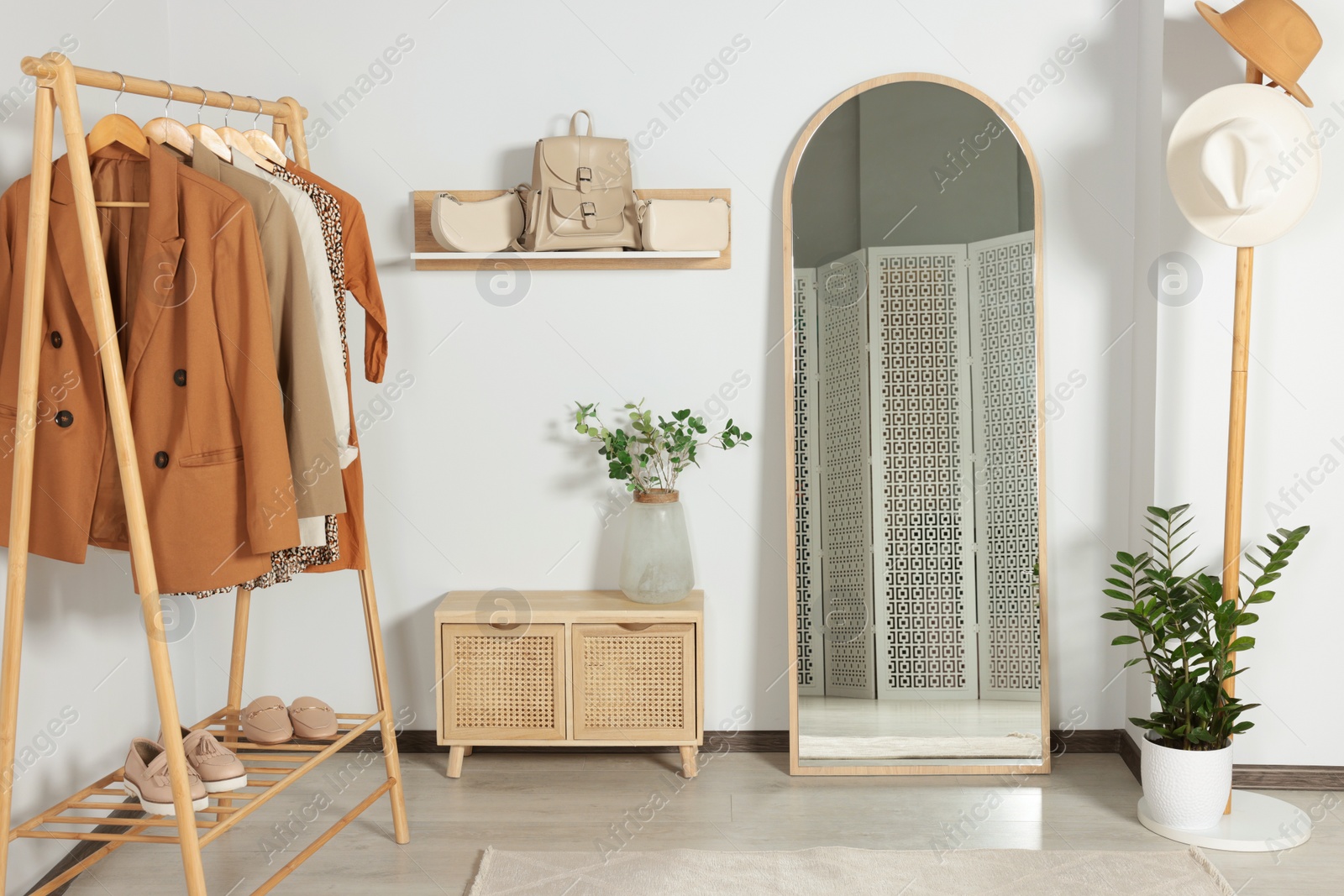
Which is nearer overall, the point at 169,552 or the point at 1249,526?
the point at 169,552

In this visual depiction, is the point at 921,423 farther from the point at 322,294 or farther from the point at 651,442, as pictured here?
the point at 322,294

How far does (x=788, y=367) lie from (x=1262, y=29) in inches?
53.3

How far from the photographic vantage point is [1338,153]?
242cm

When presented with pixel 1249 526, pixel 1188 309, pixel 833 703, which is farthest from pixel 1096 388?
pixel 833 703

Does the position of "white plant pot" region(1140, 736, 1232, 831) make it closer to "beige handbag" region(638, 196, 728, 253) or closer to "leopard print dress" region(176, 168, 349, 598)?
"beige handbag" region(638, 196, 728, 253)

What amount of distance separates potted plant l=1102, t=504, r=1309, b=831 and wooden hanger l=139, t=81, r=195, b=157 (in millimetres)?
2237

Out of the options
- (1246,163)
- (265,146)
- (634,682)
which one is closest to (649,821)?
(634,682)

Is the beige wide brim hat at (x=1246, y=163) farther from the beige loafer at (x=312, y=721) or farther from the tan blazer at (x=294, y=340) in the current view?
the beige loafer at (x=312, y=721)

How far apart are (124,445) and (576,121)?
1.56m

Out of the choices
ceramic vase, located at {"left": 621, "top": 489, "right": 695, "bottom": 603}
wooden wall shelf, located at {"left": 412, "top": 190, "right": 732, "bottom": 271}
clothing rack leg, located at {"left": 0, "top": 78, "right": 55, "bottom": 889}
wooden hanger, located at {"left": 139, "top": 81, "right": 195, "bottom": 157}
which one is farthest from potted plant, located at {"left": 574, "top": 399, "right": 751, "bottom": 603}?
clothing rack leg, located at {"left": 0, "top": 78, "right": 55, "bottom": 889}

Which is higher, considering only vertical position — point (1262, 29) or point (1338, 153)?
point (1262, 29)

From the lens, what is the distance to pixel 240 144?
2.08 meters

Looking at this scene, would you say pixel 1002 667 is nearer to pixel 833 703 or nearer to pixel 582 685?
pixel 833 703

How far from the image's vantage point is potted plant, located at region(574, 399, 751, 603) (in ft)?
8.72
